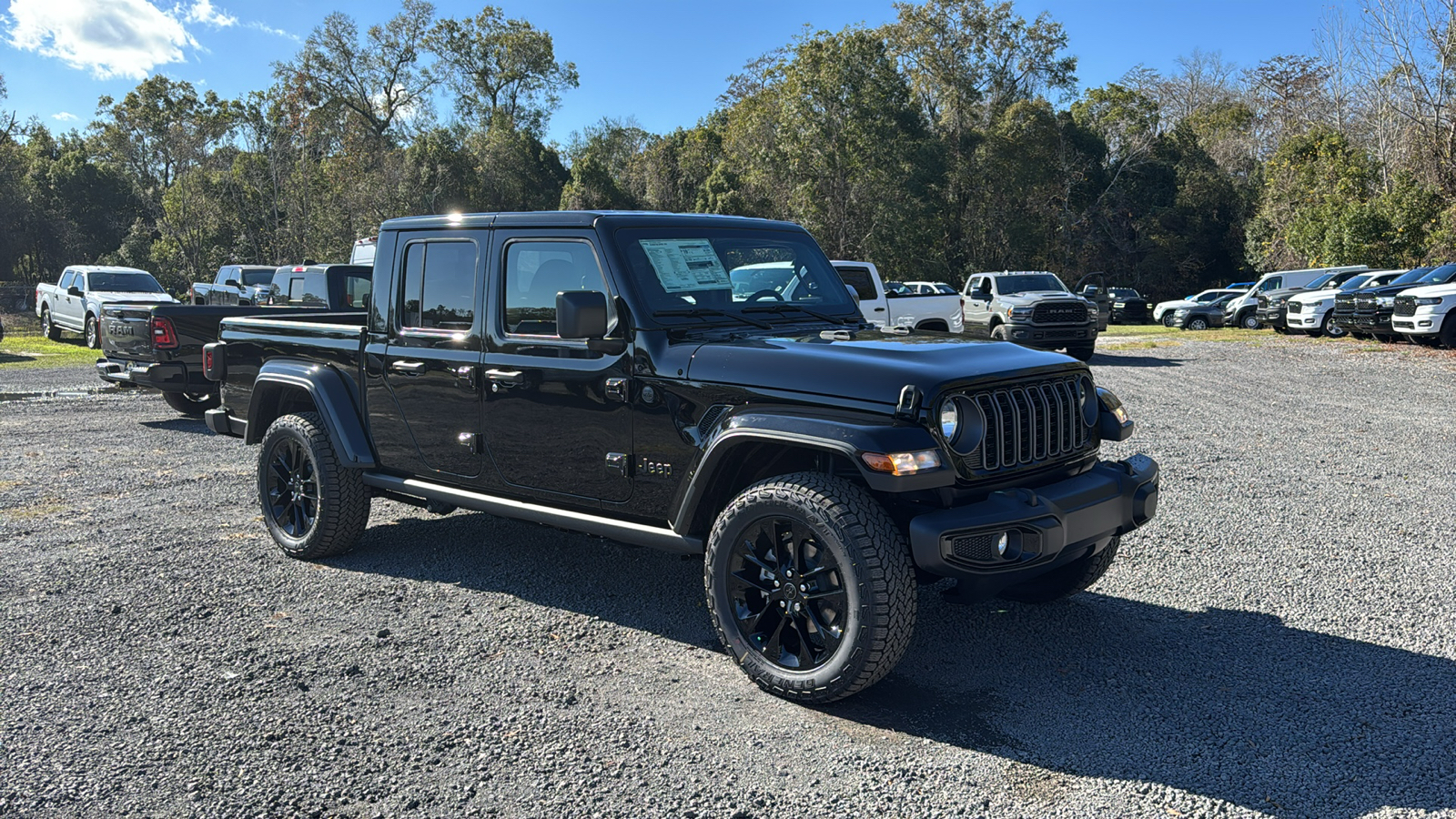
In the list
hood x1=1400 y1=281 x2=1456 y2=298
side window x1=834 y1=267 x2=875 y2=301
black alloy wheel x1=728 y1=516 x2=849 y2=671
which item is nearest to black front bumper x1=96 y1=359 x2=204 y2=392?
side window x1=834 y1=267 x2=875 y2=301

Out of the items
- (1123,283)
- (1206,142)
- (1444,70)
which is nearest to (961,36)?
(1123,283)

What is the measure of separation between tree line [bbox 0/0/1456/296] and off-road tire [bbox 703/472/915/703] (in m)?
31.8

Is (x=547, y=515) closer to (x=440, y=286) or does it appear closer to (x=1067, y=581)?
(x=440, y=286)

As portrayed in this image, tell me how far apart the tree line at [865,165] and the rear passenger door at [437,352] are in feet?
104

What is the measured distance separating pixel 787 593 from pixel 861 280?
40.0ft

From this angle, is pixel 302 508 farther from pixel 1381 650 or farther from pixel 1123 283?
pixel 1123 283

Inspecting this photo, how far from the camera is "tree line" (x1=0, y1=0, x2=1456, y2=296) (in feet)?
121

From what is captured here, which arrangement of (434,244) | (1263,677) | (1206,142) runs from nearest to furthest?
(1263,677) < (434,244) < (1206,142)

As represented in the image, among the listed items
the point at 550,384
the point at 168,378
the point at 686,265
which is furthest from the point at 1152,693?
the point at 168,378

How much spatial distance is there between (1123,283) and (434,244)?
46.2 m

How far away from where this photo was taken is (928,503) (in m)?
3.90

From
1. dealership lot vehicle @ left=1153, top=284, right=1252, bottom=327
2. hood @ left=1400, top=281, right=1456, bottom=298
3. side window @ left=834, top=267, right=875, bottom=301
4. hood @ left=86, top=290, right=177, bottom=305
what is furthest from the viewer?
dealership lot vehicle @ left=1153, top=284, right=1252, bottom=327

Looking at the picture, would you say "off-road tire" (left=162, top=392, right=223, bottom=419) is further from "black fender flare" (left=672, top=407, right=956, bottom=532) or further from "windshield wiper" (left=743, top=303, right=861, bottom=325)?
"black fender flare" (left=672, top=407, right=956, bottom=532)

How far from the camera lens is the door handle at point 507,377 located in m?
4.73
